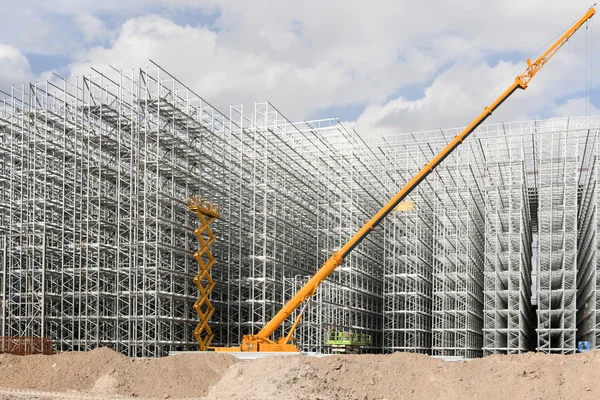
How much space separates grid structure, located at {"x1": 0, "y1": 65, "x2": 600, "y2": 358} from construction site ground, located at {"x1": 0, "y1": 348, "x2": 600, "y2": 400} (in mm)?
7717

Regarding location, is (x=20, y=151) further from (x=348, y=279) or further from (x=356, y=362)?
(x=356, y=362)

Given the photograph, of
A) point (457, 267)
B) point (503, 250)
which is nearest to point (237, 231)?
point (457, 267)

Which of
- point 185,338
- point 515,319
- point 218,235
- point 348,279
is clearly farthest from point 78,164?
point 515,319

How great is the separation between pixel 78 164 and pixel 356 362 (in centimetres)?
2220

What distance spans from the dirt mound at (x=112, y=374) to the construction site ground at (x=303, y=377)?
32mm

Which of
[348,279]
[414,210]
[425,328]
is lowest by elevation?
[425,328]

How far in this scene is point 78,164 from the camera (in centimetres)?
3894

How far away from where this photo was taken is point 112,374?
894 inches

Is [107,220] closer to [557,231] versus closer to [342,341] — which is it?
[342,341]

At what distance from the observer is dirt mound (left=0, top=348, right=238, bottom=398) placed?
2250 cm

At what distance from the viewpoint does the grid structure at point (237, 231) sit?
34.6 metres

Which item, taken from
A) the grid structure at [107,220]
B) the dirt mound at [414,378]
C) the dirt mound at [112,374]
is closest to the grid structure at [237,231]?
the grid structure at [107,220]

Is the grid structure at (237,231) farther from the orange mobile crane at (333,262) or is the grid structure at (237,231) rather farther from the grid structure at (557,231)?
the orange mobile crane at (333,262)

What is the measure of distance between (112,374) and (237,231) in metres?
20.6
